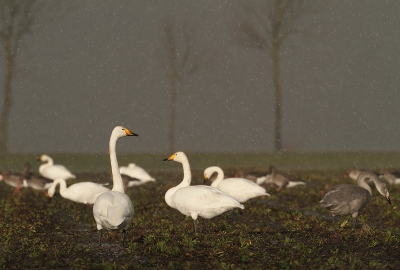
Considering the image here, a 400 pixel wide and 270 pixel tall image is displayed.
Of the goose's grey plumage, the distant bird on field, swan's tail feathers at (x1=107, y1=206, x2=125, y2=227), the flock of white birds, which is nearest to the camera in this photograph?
swan's tail feathers at (x1=107, y1=206, x2=125, y2=227)

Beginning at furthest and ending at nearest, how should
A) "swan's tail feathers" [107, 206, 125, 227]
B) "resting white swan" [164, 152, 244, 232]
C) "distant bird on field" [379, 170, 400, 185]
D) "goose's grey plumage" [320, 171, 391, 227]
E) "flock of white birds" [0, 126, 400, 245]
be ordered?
"distant bird on field" [379, 170, 400, 185] → "goose's grey plumage" [320, 171, 391, 227] → "resting white swan" [164, 152, 244, 232] → "flock of white birds" [0, 126, 400, 245] → "swan's tail feathers" [107, 206, 125, 227]

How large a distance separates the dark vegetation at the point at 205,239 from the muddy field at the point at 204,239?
0.02m

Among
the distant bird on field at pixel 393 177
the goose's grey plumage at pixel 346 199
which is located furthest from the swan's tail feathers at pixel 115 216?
the distant bird on field at pixel 393 177

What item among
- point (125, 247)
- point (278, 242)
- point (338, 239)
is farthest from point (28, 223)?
point (338, 239)

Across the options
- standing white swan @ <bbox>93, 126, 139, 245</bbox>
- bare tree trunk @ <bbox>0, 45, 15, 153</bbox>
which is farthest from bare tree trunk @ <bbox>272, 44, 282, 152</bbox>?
standing white swan @ <bbox>93, 126, 139, 245</bbox>

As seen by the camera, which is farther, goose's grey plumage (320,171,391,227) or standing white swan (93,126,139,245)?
goose's grey plumage (320,171,391,227)

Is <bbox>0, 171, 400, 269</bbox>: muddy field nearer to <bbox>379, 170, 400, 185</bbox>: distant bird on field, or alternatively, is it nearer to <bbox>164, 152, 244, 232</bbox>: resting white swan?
<bbox>164, 152, 244, 232</bbox>: resting white swan

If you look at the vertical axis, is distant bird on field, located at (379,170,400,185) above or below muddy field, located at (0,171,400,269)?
above

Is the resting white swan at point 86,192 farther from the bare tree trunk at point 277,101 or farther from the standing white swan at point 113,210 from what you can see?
the bare tree trunk at point 277,101

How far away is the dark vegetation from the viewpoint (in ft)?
33.9

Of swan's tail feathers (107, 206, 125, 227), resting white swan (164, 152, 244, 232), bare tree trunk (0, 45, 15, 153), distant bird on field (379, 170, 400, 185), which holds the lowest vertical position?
swan's tail feathers (107, 206, 125, 227)

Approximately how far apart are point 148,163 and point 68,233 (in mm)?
27552

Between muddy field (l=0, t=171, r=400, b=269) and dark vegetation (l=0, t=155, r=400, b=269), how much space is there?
2 cm

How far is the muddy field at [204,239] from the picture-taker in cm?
1033
